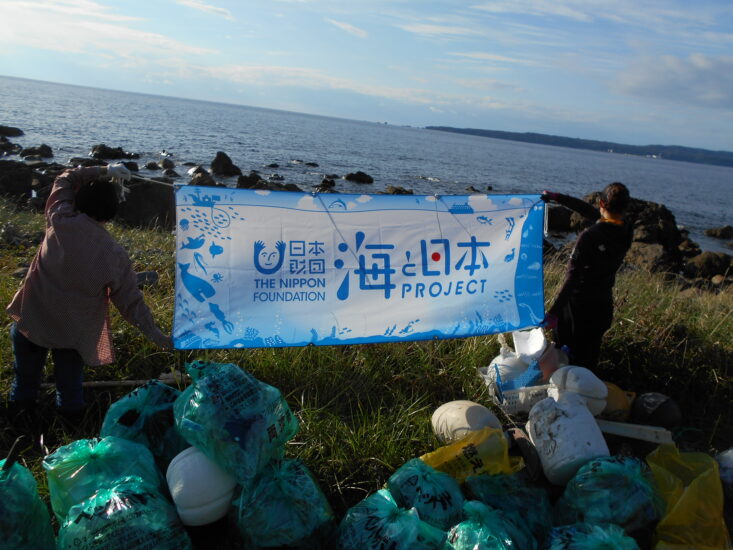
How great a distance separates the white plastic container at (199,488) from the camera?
2.38 m

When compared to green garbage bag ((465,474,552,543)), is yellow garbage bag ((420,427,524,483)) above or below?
above

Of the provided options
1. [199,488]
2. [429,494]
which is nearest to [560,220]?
[429,494]

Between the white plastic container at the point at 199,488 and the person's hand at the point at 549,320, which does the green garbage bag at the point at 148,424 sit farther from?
the person's hand at the point at 549,320

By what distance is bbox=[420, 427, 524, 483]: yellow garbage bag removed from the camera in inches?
113

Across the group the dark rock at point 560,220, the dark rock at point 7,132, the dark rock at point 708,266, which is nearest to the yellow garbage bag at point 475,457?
the dark rock at point 708,266

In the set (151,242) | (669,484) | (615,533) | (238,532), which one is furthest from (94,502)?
(151,242)

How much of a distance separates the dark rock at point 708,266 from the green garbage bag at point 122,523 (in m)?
18.5

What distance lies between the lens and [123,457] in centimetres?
247

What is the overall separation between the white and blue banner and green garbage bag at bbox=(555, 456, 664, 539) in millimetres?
1489

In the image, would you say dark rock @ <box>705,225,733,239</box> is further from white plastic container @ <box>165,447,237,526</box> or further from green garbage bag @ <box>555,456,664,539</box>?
white plastic container @ <box>165,447,237,526</box>

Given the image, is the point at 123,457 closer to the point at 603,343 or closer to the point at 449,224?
the point at 449,224

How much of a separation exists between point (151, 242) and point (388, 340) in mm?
4378

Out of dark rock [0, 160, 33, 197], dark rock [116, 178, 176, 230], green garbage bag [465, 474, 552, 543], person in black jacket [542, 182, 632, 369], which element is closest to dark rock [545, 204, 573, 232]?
dark rock [116, 178, 176, 230]

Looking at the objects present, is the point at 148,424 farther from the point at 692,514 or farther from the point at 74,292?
the point at 692,514
